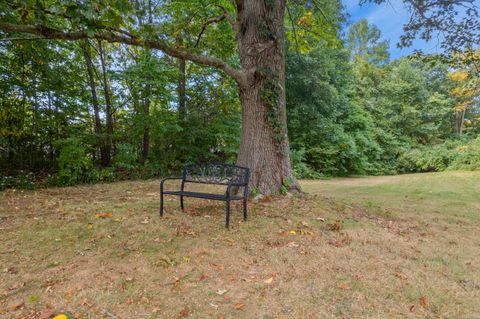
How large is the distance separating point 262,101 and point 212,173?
1586mm

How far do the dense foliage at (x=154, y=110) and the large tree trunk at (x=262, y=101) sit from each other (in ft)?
7.68

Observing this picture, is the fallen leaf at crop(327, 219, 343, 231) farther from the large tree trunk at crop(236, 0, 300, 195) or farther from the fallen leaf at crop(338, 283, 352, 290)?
the fallen leaf at crop(338, 283, 352, 290)

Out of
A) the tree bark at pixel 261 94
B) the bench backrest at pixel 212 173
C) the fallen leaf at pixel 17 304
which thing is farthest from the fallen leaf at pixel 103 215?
the tree bark at pixel 261 94

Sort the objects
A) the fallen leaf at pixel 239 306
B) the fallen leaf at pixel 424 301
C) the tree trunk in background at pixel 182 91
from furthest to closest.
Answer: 1. the tree trunk in background at pixel 182 91
2. the fallen leaf at pixel 424 301
3. the fallen leaf at pixel 239 306

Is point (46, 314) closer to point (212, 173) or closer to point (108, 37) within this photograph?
point (212, 173)

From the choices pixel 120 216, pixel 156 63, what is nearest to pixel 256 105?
pixel 120 216

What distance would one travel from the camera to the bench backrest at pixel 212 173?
170 inches

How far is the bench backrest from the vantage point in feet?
14.2

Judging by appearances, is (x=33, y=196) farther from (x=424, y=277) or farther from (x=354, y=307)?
(x=424, y=277)

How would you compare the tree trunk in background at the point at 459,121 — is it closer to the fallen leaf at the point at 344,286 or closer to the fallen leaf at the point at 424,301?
the fallen leaf at the point at 424,301

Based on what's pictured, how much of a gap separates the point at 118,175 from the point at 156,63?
3.59 metres

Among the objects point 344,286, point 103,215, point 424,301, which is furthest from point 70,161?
point 424,301

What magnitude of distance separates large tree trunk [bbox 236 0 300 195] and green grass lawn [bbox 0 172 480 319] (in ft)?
1.78

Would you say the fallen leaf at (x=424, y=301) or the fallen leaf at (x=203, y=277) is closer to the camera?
the fallen leaf at (x=424, y=301)
